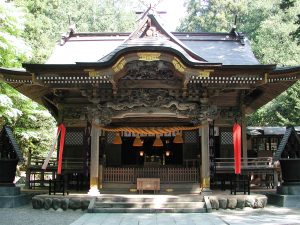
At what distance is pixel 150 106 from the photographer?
486 inches

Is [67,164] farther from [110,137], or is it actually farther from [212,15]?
[212,15]

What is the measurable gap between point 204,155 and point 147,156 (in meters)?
6.21

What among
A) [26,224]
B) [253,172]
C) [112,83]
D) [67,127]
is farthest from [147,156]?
[26,224]

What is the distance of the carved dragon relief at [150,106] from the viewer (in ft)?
40.1

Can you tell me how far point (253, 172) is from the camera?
13.9 meters

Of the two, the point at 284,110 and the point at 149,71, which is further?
the point at 284,110

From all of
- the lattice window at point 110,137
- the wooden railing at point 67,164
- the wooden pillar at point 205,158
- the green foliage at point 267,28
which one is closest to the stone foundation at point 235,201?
the wooden pillar at point 205,158

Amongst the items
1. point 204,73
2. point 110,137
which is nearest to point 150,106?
point 204,73

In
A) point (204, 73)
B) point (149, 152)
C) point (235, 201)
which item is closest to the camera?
point (235, 201)

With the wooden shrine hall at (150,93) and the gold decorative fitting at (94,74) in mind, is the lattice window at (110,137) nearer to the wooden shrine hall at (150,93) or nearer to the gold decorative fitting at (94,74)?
the wooden shrine hall at (150,93)

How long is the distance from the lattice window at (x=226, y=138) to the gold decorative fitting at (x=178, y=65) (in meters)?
5.05

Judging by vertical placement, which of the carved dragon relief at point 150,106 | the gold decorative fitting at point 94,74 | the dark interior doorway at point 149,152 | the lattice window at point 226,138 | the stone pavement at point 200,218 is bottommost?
the stone pavement at point 200,218

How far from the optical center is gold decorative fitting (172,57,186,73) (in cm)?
1120

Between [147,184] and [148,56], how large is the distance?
15.2 ft
